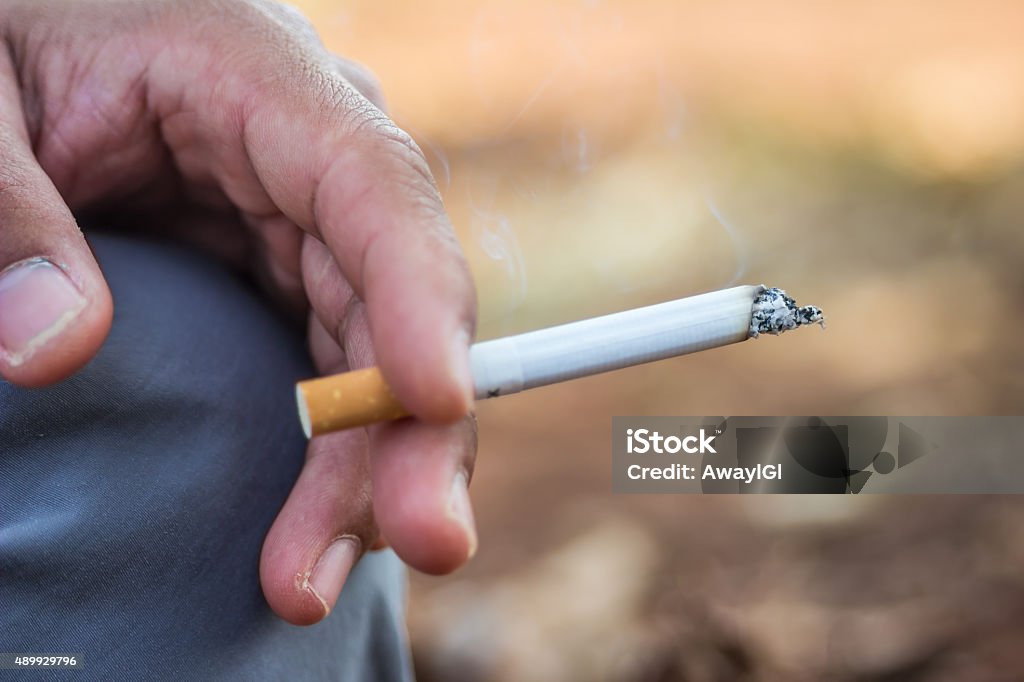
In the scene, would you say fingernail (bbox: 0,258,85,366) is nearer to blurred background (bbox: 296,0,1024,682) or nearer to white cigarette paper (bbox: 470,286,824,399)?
white cigarette paper (bbox: 470,286,824,399)

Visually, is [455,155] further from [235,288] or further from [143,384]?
[143,384]

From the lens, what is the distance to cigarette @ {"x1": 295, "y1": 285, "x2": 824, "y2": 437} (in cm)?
69

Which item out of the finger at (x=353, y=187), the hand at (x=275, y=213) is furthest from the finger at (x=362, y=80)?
the finger at (x=353, y=187)

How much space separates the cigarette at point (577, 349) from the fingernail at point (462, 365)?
1.8 inches

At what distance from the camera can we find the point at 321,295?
1029 mm

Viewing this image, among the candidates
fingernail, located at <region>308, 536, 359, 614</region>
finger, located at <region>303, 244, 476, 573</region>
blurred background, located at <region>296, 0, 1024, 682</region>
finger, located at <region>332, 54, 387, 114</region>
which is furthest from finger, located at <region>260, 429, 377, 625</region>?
blurred background, located at <region>296, 0, 1024, 682</region>

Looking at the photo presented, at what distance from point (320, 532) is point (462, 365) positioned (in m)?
0.34

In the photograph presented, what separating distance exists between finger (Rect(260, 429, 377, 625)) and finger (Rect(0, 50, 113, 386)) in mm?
281

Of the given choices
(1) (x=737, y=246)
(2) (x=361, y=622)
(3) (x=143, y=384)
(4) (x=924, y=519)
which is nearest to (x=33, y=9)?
(3) (x=143, y=384)

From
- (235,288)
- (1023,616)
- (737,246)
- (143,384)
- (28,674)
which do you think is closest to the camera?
(28,674)

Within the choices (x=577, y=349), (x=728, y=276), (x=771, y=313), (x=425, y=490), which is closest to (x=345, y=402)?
(x=425, y=490)

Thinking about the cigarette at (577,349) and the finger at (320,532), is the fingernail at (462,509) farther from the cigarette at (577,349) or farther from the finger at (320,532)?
the finger at (320,532)

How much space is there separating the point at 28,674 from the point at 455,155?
2719 millimetres

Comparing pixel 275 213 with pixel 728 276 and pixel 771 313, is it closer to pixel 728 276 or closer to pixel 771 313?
pixel 771 313
